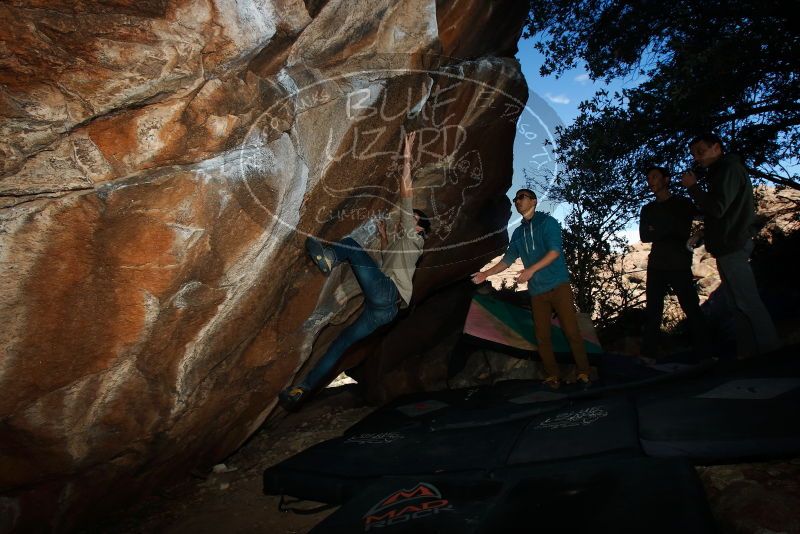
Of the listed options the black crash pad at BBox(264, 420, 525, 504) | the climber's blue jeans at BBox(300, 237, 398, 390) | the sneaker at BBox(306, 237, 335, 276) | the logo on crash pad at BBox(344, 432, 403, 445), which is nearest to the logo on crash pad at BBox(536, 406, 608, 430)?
the black crash pad at BBox(264, 420, 525, 504)

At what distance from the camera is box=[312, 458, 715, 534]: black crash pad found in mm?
1777

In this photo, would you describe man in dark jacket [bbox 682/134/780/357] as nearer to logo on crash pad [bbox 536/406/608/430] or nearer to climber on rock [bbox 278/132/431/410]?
logo on crash pad [bbox 536/406/608/430]

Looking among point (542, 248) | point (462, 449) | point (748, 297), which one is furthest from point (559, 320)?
point (462, 449)

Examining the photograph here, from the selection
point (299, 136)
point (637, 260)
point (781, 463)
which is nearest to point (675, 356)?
point (781, 463)

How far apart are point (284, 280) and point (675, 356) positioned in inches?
181

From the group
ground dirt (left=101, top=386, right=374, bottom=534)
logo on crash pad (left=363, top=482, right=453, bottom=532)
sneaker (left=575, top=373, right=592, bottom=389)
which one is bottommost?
ground dirt (left=101, top=386, right=374, bottom=534)

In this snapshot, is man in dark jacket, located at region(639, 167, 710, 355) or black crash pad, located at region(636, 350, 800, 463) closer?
black crash pad, located at region(636, 350, 800, 463)

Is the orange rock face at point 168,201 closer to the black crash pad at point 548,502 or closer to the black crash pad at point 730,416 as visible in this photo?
the black crash pad at point 548,502

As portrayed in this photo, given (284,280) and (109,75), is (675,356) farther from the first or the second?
(109,75)

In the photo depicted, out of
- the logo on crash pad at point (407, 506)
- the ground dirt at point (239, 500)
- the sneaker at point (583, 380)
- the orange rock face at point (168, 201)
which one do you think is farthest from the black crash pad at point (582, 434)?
the orange rock face at point (168, 201)

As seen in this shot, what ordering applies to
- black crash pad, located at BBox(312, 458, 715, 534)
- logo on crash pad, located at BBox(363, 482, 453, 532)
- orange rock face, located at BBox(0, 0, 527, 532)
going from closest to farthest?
black crash pad, located at BBox(312, 458, 715, 534), logo on crash pad, located at BBox(363, 482, 453, 532), orange rock face, located at BBox(0, 0, 527, 532)

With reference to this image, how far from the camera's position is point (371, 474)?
322 centimetres

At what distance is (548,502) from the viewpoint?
208cm

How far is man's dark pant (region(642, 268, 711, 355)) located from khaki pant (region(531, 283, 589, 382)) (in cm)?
106
